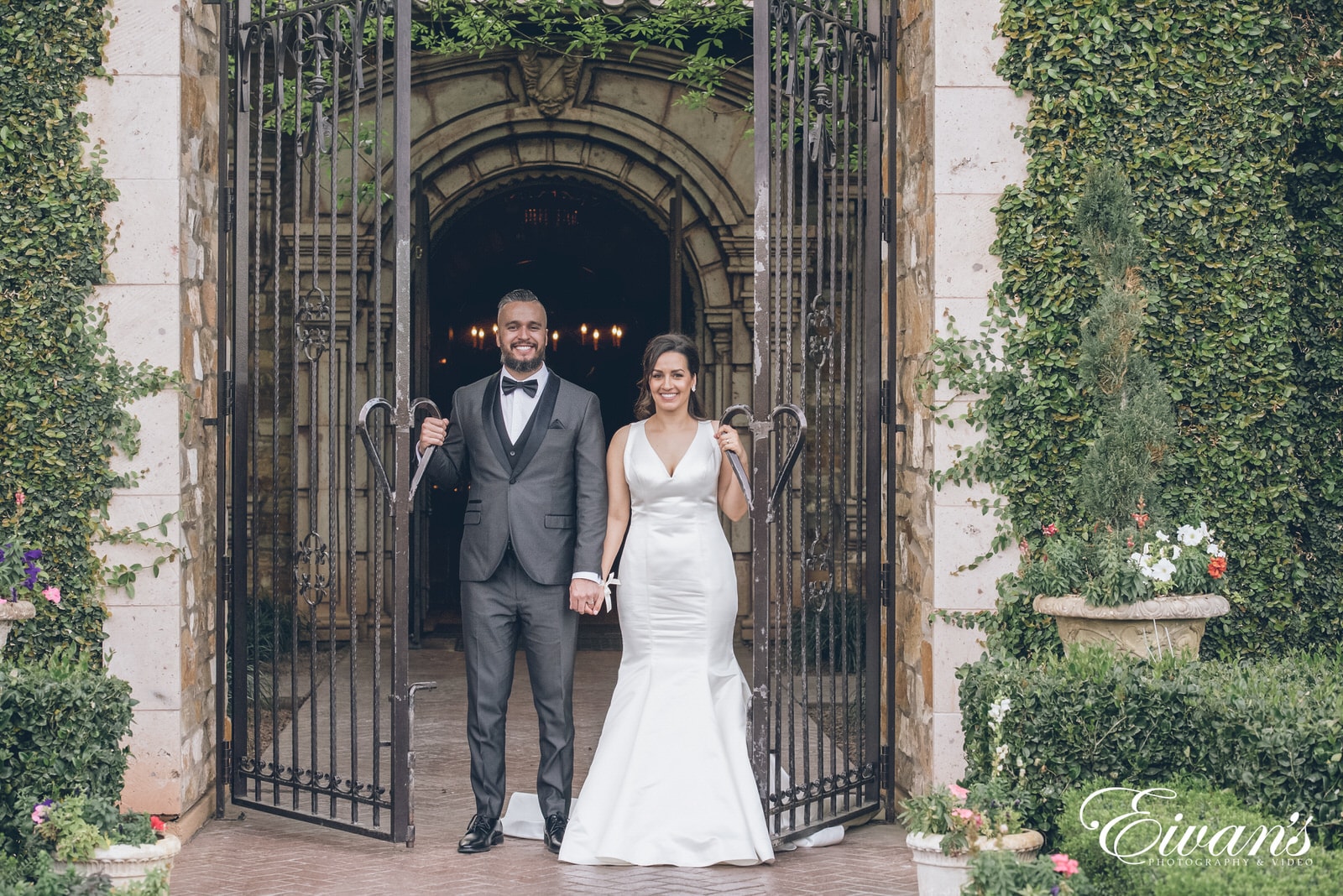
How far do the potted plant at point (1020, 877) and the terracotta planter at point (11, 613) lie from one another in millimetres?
3261

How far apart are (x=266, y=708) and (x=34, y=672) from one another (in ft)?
11.9

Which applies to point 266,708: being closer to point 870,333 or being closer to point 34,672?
point 34,672

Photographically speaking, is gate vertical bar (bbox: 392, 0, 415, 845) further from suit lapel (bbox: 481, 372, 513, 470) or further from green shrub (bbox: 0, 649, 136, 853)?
green shrub (bbox: 0, 649, 136, 853)

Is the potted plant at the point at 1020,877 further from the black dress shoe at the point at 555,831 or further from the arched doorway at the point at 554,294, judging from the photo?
the arched doorway at the point at 554,294

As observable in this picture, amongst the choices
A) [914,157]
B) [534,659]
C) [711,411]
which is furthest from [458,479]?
[711,411]

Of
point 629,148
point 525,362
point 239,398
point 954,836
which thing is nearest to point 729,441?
point 525,362

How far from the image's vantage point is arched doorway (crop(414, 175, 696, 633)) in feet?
45.0

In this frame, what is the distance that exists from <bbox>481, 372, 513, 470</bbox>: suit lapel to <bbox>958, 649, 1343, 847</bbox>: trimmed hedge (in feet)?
6.49

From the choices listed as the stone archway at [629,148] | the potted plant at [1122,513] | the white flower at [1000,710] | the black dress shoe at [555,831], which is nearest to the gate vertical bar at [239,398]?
the black dress shoe at [555,831]

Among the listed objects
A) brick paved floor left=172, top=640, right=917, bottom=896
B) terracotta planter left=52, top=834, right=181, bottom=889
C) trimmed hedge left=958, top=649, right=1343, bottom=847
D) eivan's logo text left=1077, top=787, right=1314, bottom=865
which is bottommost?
brick paved floor left=172, top=640, right=917, bottom=896

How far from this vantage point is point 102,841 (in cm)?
428

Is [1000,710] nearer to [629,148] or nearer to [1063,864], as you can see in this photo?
[1063,864]

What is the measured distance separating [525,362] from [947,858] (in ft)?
8.06

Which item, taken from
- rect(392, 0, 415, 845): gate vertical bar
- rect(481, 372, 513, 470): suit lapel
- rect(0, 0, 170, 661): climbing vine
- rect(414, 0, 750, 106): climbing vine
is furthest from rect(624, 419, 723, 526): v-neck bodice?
rect(414, 0, 750, 106): climbing vine
